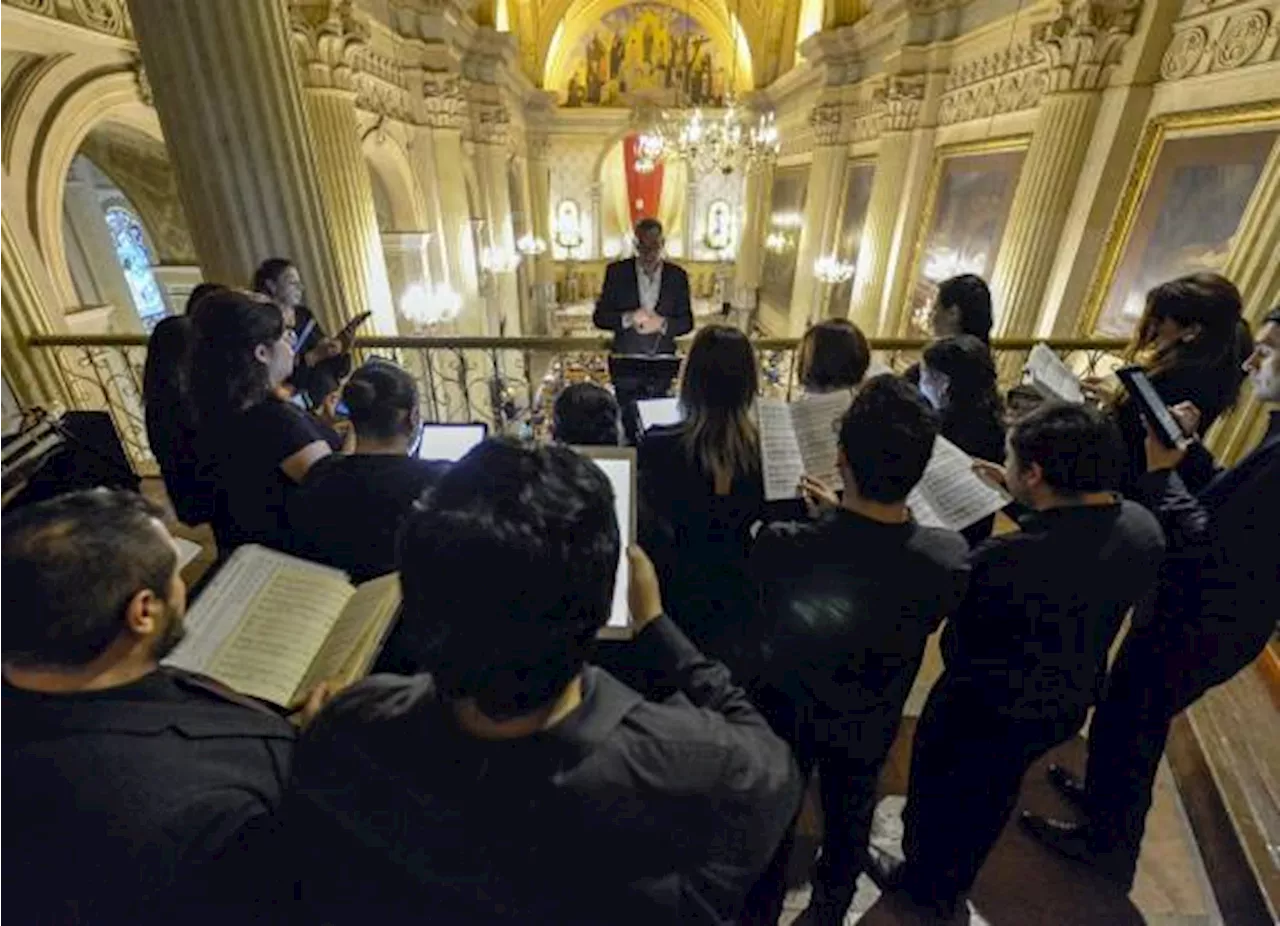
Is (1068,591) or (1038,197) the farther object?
(1038,197)

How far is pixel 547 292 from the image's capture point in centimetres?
2131

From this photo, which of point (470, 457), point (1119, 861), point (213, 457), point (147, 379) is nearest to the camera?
point (470, 457)

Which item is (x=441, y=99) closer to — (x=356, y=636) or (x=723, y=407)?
(x=723, y=407)

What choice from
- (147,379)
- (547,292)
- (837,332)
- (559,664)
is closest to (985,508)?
(837,332)

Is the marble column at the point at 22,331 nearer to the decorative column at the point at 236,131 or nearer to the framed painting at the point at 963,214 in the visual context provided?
the decorative column at the point at 236,131

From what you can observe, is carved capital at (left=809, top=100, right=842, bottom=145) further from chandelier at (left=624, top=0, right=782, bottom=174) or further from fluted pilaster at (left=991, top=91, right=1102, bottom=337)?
fluted pilaster at (left=991, top=91, right=1102, bottom=337)

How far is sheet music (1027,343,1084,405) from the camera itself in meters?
2.44

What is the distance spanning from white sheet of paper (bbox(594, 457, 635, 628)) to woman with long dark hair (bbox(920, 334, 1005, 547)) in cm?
153

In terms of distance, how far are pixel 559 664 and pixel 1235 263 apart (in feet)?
20.6

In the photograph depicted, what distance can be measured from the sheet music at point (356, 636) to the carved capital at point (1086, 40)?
812 cm

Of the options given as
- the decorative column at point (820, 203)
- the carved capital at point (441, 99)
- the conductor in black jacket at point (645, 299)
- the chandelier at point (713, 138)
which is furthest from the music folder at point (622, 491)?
the chandelier at point (713, 138)

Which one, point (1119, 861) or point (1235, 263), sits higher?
point (1235, 263)

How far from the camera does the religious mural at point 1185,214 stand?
4.58m

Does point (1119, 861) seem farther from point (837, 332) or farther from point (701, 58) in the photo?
point (701, 58)
